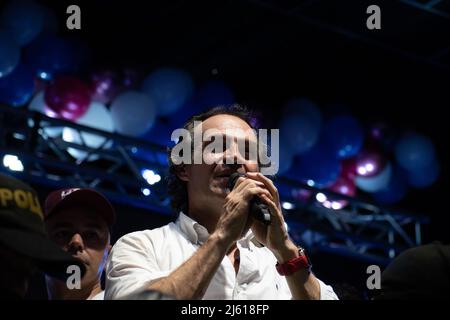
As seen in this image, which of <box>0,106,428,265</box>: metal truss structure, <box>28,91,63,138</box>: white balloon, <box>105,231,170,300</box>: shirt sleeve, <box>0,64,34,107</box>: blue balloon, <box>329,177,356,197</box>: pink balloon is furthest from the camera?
<box>329,177,356,197</box>: pink balloon

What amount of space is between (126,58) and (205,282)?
4.71 metres

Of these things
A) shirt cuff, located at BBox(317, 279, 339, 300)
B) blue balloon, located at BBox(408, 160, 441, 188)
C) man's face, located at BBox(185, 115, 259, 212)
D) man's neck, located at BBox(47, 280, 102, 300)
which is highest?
blue balloon, located at BBox(408, 160, 441, 188)

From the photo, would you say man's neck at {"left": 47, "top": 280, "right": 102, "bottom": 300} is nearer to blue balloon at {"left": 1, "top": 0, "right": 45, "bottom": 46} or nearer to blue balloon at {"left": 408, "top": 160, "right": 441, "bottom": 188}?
blue balloon at {"left": 1, "top": 0, "right": 45, "bottom": 46}

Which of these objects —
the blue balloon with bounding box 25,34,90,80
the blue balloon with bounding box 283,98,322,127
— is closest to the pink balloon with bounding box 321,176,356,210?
the blue balloon with bounding box 283,98,322,127

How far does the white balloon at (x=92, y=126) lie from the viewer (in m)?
5.14

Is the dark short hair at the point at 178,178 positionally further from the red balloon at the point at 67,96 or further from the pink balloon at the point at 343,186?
the pink balloon at the point at 343,186

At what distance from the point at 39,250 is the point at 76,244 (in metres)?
1.14

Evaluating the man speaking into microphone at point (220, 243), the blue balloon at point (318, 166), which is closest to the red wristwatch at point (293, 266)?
the man speaking into microphone at point (220, 243)

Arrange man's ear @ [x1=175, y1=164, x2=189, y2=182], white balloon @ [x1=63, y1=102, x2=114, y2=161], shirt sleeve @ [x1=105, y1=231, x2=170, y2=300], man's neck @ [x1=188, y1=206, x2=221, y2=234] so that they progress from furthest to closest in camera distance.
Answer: white balloon @ [x1=63, y1=102, x2=114, y2=161], man's ear @ [x1=175, y1=164, x2=189, y2=182], man's neck @ [x1=188, y1=206, x2=221, y2=234], shirt sleeve @ [x1=105, y1=231, x2=170, y2=300]

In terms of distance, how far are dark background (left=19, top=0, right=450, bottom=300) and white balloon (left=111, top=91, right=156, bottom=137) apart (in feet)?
1.55

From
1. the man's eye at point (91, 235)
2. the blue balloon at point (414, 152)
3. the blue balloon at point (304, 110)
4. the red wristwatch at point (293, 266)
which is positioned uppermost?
the blue balloon at point (304, 110)

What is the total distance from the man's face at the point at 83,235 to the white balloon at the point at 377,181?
3.90 m

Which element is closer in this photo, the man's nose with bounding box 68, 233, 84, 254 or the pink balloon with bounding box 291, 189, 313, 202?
the man's nose with bounding box 68, 233, 84, 254

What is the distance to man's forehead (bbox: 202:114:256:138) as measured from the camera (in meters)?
2.32
